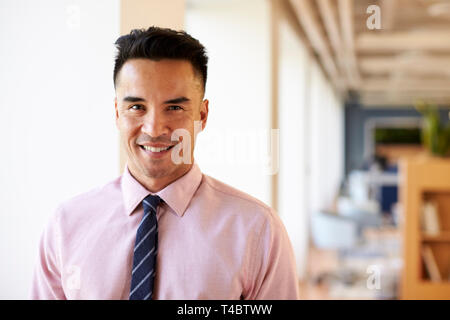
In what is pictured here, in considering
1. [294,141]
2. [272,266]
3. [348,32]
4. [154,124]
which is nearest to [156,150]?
[154,124]

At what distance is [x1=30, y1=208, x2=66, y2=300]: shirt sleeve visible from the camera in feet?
3.56

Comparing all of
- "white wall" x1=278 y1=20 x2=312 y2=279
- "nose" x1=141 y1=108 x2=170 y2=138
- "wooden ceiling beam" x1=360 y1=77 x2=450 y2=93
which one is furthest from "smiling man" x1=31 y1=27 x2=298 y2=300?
"wooden ceiling beam" x1=360 y1=77 x2=450 y2=93

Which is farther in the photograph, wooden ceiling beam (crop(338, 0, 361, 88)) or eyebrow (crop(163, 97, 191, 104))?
wooden ceiling beam (crop(338, 0, 361, 88))

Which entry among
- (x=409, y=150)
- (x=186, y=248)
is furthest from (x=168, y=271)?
(x=409, y=150)

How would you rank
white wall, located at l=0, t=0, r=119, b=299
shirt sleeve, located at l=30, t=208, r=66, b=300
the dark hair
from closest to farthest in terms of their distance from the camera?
the dark hair < shirt sleeve, located at l=30, t=208, r=66, b=300 < white wall, located at l=0, t=0, r=119, b=299

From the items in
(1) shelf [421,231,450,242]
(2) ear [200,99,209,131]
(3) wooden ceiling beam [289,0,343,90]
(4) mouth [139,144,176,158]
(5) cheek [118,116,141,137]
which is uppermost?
(3) wooden ceiling beam [289,0,343,90]

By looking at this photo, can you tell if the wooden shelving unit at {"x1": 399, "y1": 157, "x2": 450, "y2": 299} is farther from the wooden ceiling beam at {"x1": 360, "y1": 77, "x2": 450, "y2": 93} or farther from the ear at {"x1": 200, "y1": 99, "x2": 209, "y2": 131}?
the wooden ceiling beam at {"x1": 360, "y1": 77, "x2": 450, "y2": 93}

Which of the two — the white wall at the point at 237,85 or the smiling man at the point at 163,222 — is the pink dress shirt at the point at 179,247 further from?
the white wall at the point at 237,85

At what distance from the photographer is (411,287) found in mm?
3812

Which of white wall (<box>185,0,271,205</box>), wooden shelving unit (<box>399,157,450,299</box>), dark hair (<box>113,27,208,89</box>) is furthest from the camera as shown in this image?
wooden shelving unit (<box>399,157,450,299</box>)

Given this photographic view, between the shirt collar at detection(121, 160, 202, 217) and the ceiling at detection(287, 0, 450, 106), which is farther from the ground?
the ceiling at detection(287, 0, 450, 106)

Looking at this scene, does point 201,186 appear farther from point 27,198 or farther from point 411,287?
point 411,287

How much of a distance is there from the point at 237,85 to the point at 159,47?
1.32 meters

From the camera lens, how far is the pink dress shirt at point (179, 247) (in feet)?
3.32
